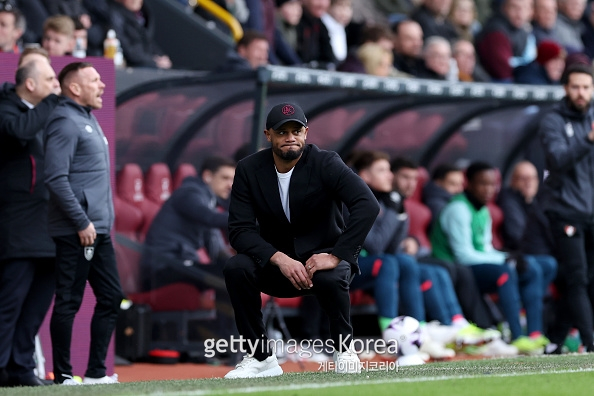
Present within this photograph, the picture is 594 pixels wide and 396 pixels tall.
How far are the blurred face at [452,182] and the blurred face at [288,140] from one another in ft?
20.1

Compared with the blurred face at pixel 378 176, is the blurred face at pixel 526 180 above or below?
above

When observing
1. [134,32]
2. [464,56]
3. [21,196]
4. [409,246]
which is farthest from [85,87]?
[464,56]

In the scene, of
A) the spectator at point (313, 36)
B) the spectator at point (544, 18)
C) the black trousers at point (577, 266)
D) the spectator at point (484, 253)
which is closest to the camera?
the black trousers at point (577, 266)

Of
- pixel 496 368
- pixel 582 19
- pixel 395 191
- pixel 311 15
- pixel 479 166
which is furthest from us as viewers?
pixel 582 19

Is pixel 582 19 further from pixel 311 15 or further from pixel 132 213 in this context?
pixel 132 213

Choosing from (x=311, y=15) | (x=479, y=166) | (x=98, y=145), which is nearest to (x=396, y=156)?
(x=479, y=166)

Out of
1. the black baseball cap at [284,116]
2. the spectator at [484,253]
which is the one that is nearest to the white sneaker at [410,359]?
the spectator at [484,253]

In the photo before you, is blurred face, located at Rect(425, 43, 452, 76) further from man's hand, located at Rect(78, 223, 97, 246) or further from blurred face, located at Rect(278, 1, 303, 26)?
man's hand, located at Rect(78, 223, 97, 246)

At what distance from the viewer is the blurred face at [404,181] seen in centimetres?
1280

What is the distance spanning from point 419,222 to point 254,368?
592 cm

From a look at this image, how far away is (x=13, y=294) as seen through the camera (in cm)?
902

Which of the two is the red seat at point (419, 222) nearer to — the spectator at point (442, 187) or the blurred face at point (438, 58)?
the spectator at point (442, 187)

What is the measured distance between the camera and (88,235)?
8.45 m

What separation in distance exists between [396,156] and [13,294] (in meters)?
5.71
